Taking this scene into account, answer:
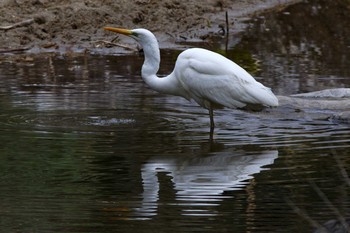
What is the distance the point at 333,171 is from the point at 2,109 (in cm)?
447

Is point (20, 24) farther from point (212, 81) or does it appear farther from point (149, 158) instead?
point (149, 158)

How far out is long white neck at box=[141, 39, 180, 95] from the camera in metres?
11.5

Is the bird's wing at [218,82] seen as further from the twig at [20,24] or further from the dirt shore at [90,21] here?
the twig at [20,24]

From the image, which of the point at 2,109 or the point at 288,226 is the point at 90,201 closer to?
the point at 288,226

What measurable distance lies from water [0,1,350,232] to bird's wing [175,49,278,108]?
1.10 ft

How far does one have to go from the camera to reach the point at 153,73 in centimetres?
1162

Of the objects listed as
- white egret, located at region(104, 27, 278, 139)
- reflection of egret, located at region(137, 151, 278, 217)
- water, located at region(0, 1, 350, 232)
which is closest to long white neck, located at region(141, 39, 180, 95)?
white egret, located at region(104, 27, 278, 139)

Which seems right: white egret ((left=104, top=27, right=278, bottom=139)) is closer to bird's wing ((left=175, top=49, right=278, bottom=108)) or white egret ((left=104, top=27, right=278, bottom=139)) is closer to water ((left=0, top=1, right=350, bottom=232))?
bird's wing ((left=175, top=49, right=278, bottom=108))

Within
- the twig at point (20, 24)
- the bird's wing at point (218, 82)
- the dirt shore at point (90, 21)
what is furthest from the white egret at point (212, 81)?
the twig at point (20, 24)

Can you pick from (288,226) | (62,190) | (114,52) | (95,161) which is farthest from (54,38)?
(288,226)

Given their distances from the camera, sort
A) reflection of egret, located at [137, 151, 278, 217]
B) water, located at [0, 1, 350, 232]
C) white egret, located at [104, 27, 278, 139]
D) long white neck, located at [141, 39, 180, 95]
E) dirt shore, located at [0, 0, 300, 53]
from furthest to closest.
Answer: dirt shore, located at [0, 0, 300, 53] → long white neck, located at [141, 39, 180, 95] → white egret, located at [104, 27, 278, 139] → reflection of egret, located at [137, 151, 278, 217] → water, located at [0, 1, 350, 232]

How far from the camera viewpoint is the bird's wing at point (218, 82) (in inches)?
440

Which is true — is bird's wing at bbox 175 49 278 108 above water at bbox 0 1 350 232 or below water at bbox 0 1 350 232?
above

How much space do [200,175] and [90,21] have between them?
9.29 m
